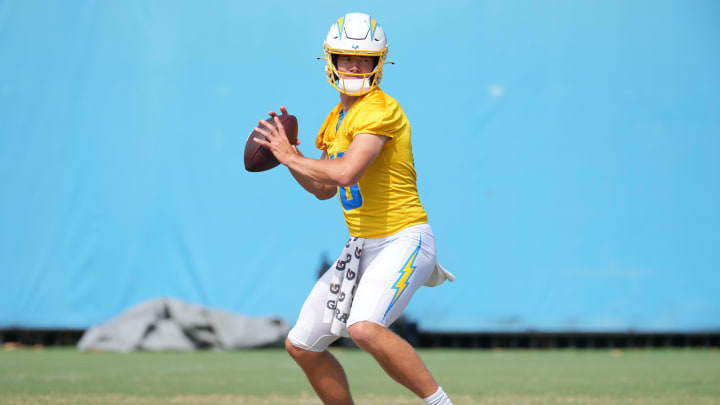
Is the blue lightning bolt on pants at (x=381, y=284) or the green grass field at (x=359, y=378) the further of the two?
the green grass field at (x=359, y=378)

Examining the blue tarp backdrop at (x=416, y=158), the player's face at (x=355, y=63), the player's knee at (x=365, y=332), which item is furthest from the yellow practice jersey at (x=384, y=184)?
the blue tarp backdrop at (x=416, y=158)

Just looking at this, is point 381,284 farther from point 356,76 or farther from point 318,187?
point 356,76

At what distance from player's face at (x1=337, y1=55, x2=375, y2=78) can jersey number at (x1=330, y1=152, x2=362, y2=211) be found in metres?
0.36

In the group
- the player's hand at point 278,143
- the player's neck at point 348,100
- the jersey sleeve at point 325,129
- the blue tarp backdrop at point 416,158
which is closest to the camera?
the player's hand at point 278,143

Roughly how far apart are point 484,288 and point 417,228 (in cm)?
645

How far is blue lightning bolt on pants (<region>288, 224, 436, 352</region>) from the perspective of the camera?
3.47m

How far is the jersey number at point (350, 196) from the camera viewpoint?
3693mm

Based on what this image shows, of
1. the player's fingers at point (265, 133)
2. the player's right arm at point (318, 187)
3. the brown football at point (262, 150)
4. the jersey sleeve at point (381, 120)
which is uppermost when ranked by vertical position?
the jersey sleeve at point (381, 120)

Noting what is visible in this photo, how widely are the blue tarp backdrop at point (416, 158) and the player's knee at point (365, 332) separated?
21.3 ft

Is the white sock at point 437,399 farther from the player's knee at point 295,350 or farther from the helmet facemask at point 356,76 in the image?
the helmet facemask at point 356,76

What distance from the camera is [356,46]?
11.9 feet

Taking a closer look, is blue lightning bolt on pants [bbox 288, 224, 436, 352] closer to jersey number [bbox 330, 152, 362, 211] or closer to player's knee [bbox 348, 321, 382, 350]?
player's knee [bbox 348, 321, 382, 350]

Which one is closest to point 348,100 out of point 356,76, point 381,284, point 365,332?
point 356,76

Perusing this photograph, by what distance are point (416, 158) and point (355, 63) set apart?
640 centimetres
